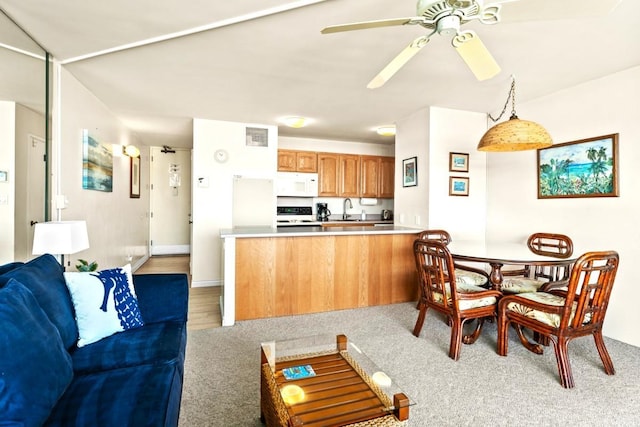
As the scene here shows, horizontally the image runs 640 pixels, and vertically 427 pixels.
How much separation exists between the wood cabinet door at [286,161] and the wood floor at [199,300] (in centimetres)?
223

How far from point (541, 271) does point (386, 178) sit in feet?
10.7

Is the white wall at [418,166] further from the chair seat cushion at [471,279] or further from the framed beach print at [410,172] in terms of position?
the chair seat cushion at [471,279]

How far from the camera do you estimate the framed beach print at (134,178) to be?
5191mm

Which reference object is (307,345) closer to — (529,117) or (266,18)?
(266,18)

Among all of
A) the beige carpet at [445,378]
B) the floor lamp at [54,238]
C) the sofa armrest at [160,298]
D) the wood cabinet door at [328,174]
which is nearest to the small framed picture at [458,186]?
the beige carpet at [445,378]

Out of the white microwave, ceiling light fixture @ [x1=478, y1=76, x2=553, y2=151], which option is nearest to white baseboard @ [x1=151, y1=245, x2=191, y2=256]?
the white microwave

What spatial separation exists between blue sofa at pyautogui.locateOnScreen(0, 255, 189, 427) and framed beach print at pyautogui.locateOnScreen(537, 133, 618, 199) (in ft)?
12.2

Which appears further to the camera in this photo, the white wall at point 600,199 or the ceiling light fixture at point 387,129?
the ceiling light fixture at point 387,129

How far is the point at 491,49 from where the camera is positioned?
2.44 meters

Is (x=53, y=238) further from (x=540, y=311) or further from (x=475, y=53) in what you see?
(x=540, y=311)

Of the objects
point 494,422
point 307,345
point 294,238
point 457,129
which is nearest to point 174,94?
point 294,238

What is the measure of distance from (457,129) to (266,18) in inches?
113

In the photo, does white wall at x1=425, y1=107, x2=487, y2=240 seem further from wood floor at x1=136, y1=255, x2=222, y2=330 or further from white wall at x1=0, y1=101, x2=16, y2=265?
white wall at x1=0, y1=101, x2=16, y2=265

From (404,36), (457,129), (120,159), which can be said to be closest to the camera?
(404,36)
